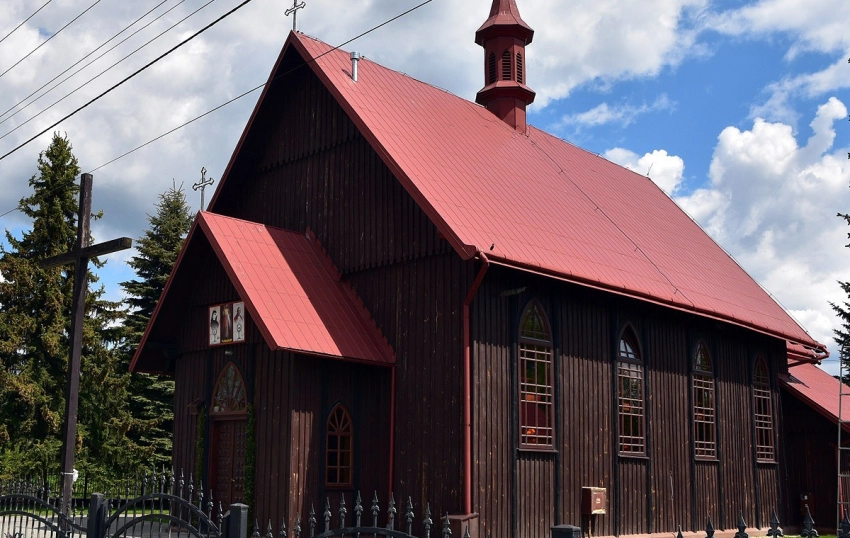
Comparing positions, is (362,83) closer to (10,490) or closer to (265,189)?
(265,189)

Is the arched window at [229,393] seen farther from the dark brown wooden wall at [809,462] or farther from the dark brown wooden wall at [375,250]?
the dark brown wooden wall at [809,462]

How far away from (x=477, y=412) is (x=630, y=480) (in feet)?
15.5

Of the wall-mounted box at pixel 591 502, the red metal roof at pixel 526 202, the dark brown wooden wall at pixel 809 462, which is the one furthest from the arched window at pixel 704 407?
the wall-mounted box at pixel 591 502

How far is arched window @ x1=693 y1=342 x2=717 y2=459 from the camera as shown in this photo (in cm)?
2164

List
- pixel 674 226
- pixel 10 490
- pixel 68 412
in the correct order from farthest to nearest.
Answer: pixel 674 226
pixel 68 412
pixel 10 490

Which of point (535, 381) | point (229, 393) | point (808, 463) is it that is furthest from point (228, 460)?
point (808, 463)

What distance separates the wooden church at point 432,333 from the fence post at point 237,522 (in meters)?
6.00

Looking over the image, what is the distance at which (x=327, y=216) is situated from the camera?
63.0 feet

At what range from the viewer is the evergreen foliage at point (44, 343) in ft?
97.1

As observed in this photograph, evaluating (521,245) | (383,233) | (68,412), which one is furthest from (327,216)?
(68,412)

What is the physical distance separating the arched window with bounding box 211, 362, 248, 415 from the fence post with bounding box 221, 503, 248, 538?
310 inches

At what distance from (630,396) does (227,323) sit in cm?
806

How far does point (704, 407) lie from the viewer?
21953 millimetres

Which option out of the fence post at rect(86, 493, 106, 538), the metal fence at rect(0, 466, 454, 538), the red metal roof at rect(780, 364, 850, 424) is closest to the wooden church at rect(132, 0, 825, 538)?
the metal fence at rect(0, 466, 454, 538)
